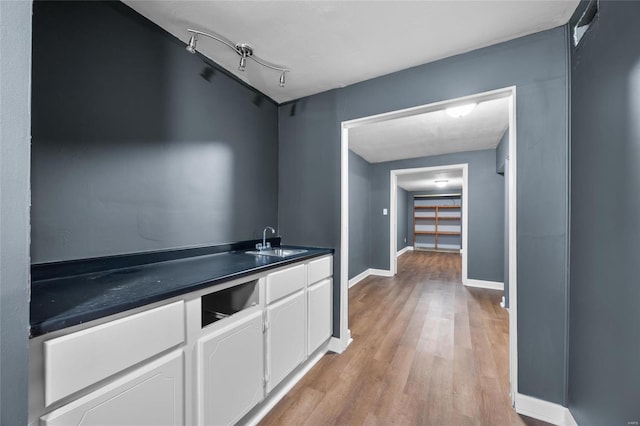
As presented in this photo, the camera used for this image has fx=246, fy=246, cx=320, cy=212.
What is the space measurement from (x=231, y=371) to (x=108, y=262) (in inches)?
35.3

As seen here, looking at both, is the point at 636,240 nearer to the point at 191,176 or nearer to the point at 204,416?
the point at 204,416

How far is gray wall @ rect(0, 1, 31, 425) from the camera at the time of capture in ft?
1.94

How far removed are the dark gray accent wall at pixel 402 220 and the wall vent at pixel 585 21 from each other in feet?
21.4

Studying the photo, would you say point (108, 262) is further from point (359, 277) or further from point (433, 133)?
point (359, 277)

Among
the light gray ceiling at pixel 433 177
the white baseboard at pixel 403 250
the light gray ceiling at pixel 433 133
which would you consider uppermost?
the light gray ceiling at pixel 433 133

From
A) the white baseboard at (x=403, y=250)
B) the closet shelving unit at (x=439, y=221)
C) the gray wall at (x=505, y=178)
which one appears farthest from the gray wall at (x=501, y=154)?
the closet shelving unit at (x=439, y=221)

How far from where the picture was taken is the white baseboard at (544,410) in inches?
57.8

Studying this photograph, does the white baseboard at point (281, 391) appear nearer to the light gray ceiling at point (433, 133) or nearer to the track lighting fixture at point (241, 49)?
the track lighting fixture at point (241, 49)

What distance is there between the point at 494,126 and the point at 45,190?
169 inches

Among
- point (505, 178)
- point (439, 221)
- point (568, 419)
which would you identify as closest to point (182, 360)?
point (568, 419)

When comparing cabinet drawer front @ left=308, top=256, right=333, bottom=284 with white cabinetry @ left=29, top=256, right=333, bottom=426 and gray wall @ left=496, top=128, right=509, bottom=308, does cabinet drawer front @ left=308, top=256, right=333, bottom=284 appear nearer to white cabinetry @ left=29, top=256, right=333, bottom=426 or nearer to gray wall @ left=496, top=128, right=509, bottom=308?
white cabinetry @ left=29, top=256, right=333, bottom=426

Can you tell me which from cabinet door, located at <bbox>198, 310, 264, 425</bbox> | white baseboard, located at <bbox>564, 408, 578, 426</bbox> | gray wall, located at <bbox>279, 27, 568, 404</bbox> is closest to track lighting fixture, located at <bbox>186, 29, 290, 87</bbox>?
gray wall, located at <bbox>279, 27, 568, 404</bbox>

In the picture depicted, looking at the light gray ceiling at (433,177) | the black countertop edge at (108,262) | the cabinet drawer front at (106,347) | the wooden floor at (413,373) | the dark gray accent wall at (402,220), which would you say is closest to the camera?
the cabinet drawer front at (106,347)

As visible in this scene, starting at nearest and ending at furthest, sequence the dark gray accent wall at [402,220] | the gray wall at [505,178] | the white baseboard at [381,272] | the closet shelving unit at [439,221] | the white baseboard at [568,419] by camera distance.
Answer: the white baseboard at [568,419], the gray wall at [505,178], the white baseboard at [381,272], the dark gray accent wall at [402,220], the closet shelving unit at [439,221]
